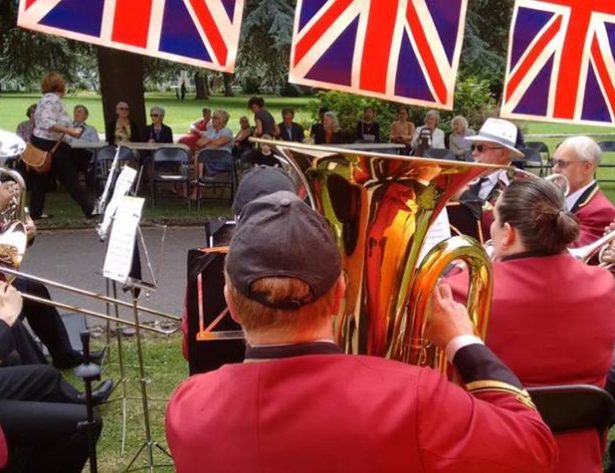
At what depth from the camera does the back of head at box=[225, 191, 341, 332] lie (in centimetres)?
142

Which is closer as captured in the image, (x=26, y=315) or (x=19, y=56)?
(x=26, y=315)

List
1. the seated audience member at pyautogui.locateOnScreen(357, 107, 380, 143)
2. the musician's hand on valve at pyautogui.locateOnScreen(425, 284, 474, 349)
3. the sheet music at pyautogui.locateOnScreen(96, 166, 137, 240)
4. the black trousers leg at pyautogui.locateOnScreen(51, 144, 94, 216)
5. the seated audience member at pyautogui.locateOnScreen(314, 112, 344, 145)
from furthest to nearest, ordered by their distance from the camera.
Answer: the seated audience member at pyautogui.locateOnScreen(357, 107, 380, 143)
the seated audience member at pyautogui.locateOnScreen(314, 112, 344, 145)
the black trousers leg at pyautogui.locateOnScreen(51, 144, 94, 216)
the sheet music at pyautogui.locateOnScreen(96, 166, 137, 240)
the musician's hand on valve at pyautogui.locateOnScreen(425, 284, 474, 349)

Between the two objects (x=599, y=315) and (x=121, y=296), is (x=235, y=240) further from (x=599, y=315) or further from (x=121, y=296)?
(x=121, y=296)

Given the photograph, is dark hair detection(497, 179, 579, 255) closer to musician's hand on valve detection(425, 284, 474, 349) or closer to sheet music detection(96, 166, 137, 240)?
musician's hand on valve detection(425, 284, 474, 349)

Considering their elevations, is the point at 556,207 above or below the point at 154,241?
above

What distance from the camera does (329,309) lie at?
4.80 feet

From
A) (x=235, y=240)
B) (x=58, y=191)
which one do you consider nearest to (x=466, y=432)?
(x=235, y=240)

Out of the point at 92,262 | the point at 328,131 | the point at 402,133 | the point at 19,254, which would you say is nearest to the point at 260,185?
the point at 19,254

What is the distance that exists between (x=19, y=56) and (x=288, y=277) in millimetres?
13335

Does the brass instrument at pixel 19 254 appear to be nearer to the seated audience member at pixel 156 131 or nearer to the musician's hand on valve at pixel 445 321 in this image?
the musician's hand on valve at pixel 445 321

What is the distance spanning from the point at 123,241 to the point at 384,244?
2126 mm

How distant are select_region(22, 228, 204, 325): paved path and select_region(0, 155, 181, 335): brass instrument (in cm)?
194

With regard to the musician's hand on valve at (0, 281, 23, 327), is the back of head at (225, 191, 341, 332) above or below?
above

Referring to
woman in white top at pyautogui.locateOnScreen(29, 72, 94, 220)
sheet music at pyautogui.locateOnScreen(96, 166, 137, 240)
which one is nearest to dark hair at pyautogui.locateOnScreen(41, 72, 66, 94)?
woman in white top at pyautogui.locateOnScreen(29, 72, 94, 220)
